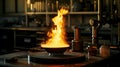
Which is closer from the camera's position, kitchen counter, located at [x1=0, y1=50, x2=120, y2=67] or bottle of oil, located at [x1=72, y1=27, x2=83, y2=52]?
kitchen counter, located at [x1=0, y1=50, x2=120, y2=67]

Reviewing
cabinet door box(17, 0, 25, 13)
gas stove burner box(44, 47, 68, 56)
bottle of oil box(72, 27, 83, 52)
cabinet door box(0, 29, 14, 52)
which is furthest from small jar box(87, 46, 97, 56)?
cabinet door box(17, 0, 25, 13)

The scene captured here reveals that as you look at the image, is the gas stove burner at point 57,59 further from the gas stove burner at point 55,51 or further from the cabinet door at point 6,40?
the cabinet door at point 6,40

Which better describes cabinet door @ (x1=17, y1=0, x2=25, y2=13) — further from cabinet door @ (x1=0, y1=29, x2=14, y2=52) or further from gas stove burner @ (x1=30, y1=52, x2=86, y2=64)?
gas stove burner @ (x1=30, y1=52, x2=86, y2=64)

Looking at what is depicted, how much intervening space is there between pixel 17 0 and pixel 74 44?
4.06m

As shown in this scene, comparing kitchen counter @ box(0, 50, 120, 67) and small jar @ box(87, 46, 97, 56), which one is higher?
small jar @ box(87, 46, 97, 56)

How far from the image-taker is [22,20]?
6773mm

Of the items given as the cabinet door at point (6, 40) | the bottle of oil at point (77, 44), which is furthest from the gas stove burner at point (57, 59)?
the cabinet door at point (6, 40)

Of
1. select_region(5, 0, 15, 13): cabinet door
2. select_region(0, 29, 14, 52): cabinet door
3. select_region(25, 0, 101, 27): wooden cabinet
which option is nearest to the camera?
select_region(25, 0, 101, 27): wooden cabinet

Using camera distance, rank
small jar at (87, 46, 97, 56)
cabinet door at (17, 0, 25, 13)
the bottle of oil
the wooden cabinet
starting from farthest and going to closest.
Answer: cabinet door at (17, 0, 25, 13) < the wooden cabinet < the bottle of oil < small jar at (87, 46, 97, 56)

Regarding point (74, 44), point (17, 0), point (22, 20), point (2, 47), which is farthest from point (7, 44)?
point (74, 44)

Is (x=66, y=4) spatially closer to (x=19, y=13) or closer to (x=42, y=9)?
(x=42, y=9)

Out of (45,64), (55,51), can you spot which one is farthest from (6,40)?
(45,64)

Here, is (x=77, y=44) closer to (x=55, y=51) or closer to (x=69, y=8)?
(x=55, y=51)

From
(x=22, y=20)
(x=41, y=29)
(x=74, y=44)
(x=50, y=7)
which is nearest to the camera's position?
(x=74, y=44)
